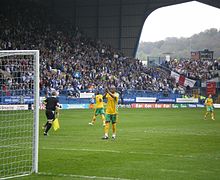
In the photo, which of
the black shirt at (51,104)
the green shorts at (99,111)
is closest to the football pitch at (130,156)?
the black shirt at (51,104)

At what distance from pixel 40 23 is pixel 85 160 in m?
47.6

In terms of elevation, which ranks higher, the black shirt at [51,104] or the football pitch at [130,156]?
the black shirt at [51,104]

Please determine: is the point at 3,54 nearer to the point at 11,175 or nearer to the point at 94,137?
the point at 11,175

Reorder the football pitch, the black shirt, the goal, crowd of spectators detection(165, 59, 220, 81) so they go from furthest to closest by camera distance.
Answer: crowd of spectators detection(165, 59, 220, 81) < the black shirt < the goal < the football pitch

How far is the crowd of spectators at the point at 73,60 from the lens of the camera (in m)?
50.8

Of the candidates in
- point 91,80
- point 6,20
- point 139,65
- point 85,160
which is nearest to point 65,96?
point 91,80

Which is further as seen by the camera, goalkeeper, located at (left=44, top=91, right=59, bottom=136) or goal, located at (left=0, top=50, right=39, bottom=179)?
goalkeeper, located at (left=44, top=91, right=59, bottom=136)

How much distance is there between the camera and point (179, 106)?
57594 mm

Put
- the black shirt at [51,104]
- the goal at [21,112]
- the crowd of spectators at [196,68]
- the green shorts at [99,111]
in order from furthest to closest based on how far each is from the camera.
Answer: the crowd of spectators at [196,68] → the green shorts at [99,111] → the black shirt at [51,104] → the goal at [21,112]

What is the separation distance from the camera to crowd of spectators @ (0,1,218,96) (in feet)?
167

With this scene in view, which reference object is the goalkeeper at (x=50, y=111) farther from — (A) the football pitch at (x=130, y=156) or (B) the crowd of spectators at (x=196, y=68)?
(B) the crowd of spectators at (x=196, y=68)

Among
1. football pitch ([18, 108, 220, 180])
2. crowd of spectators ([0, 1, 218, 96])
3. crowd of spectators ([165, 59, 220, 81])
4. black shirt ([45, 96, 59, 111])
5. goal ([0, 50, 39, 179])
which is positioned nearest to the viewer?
football pitch ([18, 108, 220, 180])

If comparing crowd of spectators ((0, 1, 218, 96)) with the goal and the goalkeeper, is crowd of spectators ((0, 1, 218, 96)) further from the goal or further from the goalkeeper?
the goal

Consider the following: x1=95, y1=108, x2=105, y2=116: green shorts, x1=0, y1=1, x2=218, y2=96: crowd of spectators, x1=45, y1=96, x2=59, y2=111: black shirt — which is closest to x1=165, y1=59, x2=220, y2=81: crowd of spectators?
x1=0, y1=1, x2=218, y2=96: crowd of spectators
